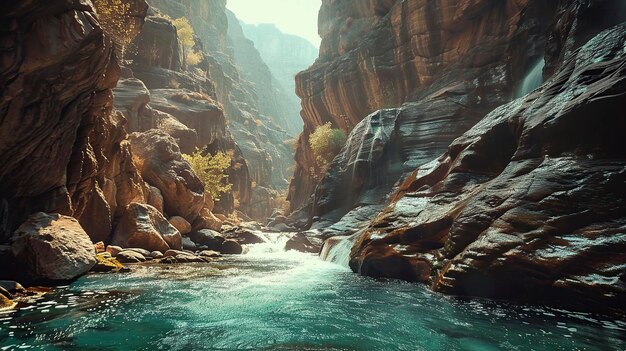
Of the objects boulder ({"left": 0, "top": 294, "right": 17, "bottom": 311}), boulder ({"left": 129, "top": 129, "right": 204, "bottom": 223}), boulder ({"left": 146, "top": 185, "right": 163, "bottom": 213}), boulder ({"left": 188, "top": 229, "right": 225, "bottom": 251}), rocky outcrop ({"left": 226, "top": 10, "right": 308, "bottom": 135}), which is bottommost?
boulder ({"left": 0, "top": 294, "right": 17, "bottom": 311})

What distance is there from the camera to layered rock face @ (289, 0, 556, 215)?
2636 cm

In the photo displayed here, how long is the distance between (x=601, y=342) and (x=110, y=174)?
2013 centimetres

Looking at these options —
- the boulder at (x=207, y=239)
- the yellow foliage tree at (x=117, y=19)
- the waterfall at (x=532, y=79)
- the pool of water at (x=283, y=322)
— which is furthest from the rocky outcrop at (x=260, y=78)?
the pool of water at (x=283, y=322)

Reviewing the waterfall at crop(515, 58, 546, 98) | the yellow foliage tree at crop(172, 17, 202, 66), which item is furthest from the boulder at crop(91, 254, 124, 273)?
the yellow foliage tree at crop(172, 17, 202, 66)

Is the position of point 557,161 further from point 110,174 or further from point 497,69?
point 497,69

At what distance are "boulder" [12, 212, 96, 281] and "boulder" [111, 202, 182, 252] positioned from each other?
601 cm

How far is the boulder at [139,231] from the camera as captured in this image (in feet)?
54.9

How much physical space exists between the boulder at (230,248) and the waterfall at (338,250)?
6.42m

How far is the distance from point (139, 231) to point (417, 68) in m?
30.8

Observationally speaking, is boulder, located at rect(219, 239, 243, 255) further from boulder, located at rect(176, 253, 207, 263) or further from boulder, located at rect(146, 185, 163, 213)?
boulder, located at rect(176, 253, 207, 263)

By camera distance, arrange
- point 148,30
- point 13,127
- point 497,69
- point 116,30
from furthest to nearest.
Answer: point 148,30 < point 497,69 < point 116,30 < point 13,127

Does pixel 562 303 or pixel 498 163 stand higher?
pixel 498 163

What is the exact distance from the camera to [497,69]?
27.4 metres

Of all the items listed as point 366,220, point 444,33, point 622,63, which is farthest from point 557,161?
point 444,33
